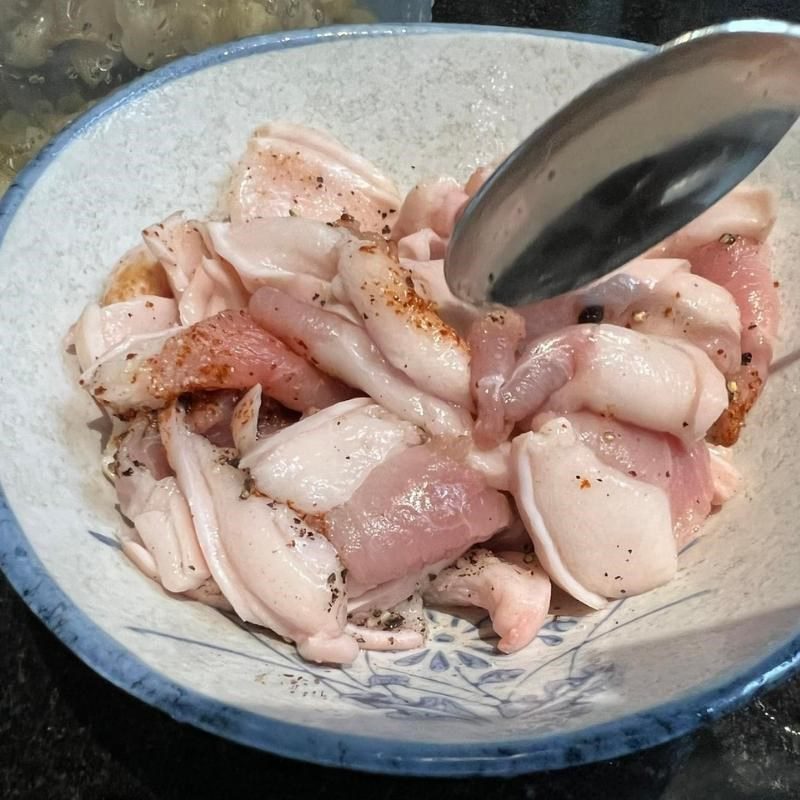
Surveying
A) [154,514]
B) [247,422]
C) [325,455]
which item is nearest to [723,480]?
[325,455]

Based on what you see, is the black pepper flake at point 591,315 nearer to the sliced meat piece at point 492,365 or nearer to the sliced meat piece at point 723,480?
the sliced meat piece at point 492,365

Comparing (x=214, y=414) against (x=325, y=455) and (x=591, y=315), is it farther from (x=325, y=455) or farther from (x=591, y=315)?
(x=591, y=315)

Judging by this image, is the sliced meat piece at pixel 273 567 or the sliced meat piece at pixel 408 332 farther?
the sliced meat piece at pixel 408 332

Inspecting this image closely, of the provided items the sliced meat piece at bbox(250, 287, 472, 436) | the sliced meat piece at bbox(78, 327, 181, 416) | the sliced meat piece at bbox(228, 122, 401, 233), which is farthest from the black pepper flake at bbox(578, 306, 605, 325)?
the sliced meat piece at bbox(78, 327, 181, 416)

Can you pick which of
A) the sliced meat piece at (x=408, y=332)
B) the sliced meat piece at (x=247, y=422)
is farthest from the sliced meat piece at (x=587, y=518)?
the sliced meat piece at (x=247, y=422)

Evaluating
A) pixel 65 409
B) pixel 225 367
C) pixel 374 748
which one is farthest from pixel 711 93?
pixel 65 409

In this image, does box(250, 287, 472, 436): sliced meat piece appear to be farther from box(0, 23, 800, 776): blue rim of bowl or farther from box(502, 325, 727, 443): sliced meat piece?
box(0, 23, 800, 776): blue rim of bowl
